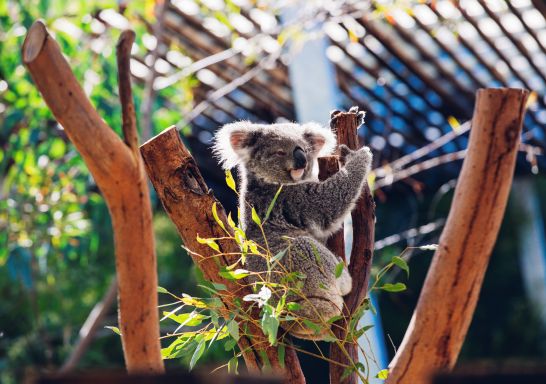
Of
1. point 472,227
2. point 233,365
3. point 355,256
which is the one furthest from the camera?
point 355,256

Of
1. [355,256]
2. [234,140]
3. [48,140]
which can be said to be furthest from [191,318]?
[48,140]

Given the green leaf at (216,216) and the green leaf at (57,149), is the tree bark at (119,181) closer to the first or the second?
the green leaf at (216,216)

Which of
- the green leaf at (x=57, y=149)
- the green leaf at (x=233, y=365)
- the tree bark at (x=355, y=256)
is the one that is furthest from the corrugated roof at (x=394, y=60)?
the green leaf at (x=233, y=365)

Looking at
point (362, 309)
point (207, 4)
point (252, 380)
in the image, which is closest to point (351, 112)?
point (362, 309)

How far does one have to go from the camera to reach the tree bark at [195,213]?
191 cm

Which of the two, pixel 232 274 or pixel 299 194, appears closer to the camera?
pixel 232 274

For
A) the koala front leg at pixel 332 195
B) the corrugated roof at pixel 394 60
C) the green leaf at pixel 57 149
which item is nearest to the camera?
the koala front leg at pixel 332 195

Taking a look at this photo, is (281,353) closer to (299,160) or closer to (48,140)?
(299,160)

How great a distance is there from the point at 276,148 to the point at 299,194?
0.62ft

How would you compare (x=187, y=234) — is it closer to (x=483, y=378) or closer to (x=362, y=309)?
(x=362, y=309)

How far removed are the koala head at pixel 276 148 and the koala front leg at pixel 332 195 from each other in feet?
0.26

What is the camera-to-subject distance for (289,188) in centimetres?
280

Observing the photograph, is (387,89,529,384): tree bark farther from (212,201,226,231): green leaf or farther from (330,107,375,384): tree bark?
(212,201,226,231): green leaf

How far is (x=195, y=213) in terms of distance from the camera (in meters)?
1.96
